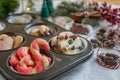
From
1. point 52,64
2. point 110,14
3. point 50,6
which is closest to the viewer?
point 52,64

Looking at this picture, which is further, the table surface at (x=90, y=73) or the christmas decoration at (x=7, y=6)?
the christmas decoration at (x=7, y=6)

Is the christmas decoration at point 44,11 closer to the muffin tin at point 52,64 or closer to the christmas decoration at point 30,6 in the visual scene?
the christmas decoration at point 30,6

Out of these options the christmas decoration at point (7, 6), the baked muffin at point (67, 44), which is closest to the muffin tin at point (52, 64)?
the baked muffin at point (67, 44)

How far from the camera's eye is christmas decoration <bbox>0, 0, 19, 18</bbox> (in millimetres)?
1001

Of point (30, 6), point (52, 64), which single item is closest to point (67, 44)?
point (52, 64)

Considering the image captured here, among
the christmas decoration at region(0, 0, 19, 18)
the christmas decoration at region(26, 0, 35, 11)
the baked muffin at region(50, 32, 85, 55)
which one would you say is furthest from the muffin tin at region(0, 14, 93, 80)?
the christmas decoration at region(26, 0, 35, 11)

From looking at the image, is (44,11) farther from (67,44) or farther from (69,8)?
(67,44)

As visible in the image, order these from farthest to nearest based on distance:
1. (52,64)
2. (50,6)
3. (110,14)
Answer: (50,6) < (110,14) < (52,64)

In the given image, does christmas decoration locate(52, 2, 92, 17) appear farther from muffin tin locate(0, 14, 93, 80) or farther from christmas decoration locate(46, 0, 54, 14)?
muffin tin locate(0, 14, 93, 80)

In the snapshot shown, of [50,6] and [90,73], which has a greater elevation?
[50,6]

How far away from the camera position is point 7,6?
3.39 ft

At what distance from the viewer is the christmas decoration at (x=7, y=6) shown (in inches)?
39.4

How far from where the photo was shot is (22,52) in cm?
67

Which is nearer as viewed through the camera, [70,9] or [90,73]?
[90,73]
